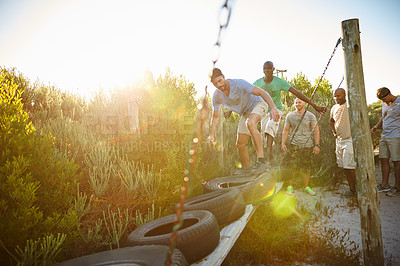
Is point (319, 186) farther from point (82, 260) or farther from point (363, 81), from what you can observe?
point (82, 260)

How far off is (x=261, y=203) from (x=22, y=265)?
12.1 feet

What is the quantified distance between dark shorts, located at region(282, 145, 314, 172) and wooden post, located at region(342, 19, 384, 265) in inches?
153

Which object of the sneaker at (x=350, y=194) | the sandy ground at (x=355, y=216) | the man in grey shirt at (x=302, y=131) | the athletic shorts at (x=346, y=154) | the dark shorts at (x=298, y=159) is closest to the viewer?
the sandy ground at (x=355, y=216)

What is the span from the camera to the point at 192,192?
4.75 metres

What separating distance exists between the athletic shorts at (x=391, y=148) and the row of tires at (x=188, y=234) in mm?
3773

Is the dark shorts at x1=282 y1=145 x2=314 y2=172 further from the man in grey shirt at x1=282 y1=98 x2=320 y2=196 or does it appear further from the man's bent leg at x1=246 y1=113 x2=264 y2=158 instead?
the man's bent leg at x1=246 y1=113 x2=264 y2=158

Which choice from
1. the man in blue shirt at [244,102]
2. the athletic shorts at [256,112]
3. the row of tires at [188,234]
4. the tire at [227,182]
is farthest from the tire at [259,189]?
the athletic shorts at [256,112]

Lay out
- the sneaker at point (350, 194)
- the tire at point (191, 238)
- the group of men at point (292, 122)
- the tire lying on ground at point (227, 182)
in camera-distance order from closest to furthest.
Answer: the tire at point (191, 238)
the tire lying on ground at point (227, 182)
the group of men at point (292, 122)
the sneaker at point (350, 194)

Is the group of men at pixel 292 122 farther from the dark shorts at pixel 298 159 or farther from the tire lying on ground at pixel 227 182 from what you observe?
the dark shorts at pixel 298 159

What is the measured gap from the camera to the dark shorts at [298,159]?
22.3 feet

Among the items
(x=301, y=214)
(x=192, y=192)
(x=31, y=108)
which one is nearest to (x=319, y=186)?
(x=301, y=214)

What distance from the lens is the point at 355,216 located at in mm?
4555

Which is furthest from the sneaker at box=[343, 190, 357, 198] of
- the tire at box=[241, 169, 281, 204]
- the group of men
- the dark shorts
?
the tire at box=[241, 169, 281, 204]

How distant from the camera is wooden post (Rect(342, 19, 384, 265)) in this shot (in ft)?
9.04
